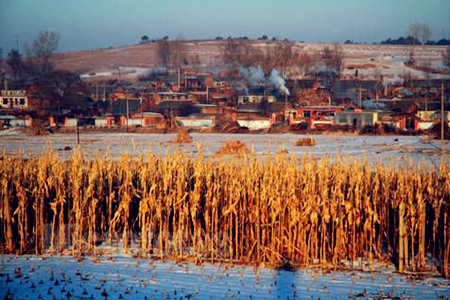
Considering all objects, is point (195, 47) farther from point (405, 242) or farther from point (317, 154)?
point (405, 242)

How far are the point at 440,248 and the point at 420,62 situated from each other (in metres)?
98.1

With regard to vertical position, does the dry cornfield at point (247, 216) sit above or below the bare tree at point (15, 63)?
below

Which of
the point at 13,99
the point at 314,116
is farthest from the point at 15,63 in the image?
the point at 314,116

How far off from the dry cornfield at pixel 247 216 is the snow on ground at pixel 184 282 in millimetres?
398

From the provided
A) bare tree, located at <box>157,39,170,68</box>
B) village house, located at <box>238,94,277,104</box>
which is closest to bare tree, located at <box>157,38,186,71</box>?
bare tree, located at <box>157,39,170,68</box>

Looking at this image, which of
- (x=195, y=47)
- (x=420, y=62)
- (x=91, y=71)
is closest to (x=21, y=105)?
(x=91, y=71)

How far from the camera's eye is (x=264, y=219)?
8.61m

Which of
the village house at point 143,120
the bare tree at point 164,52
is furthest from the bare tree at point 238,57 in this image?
the village house at point 143,120

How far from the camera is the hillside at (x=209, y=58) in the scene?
95688mm

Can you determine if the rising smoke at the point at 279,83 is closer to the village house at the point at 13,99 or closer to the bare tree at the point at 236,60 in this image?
the bare tree at the point at 236,60

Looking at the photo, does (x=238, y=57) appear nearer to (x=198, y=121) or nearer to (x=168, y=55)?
(x=168, y=55)

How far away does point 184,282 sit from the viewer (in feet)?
24.2

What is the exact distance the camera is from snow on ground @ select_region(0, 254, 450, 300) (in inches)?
273

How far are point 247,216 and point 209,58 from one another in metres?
118
